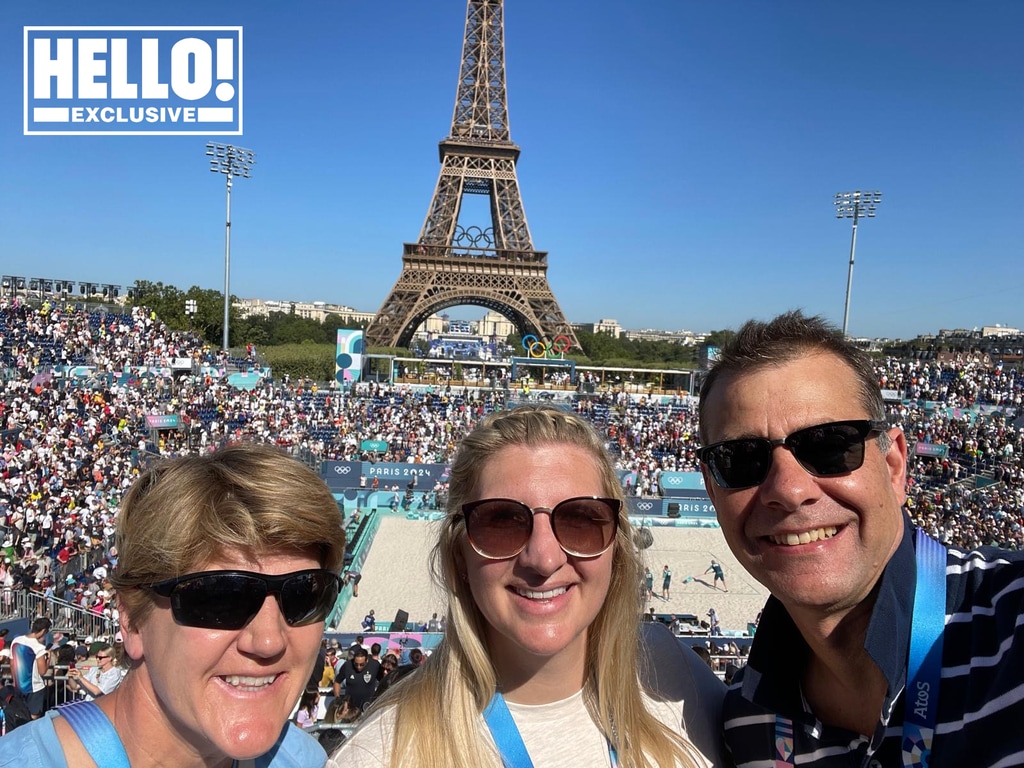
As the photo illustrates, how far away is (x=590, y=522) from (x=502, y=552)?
25 cm

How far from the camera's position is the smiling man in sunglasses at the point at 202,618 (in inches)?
61.9

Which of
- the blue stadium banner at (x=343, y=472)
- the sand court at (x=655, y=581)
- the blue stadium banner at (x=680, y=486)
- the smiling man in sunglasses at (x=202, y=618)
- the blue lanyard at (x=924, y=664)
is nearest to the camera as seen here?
the blue lanyard at (x=924, y=664)

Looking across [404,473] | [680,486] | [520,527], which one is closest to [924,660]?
[520,527]

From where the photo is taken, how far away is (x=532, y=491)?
68.0 inches

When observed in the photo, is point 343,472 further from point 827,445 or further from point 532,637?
point 827,445

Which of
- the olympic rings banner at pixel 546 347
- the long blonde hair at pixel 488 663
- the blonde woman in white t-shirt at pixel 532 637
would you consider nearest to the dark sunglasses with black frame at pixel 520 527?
the blonde woman in white t-shirt at pixel 532 637

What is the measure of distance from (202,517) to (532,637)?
0.87 meters

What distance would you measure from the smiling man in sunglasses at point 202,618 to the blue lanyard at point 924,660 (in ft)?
4.86

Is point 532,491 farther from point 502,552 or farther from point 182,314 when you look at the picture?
point 182,314

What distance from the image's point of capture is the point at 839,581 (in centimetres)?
160

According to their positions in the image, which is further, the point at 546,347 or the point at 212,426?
the point at 546,347

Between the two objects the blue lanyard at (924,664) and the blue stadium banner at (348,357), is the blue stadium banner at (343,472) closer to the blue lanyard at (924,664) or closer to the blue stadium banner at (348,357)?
the blue stadium banner at (348,357)

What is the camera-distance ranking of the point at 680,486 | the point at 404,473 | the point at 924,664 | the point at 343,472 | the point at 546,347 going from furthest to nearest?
the point at 546,347 < the point at 680,486 < the point at 404,473 < the point at 343,472 < the point at 924,664

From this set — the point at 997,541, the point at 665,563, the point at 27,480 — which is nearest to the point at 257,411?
the point at 27,480
